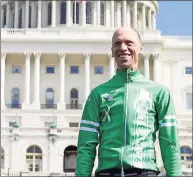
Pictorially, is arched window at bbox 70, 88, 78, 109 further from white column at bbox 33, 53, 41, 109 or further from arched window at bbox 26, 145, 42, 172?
arched window at bbox 26, 145, 42, 172

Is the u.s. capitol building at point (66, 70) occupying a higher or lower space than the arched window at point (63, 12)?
lower

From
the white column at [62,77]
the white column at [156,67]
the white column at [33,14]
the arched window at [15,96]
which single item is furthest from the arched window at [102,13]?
the arched window at [15,96]

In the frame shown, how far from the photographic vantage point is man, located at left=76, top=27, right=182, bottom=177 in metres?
5.07

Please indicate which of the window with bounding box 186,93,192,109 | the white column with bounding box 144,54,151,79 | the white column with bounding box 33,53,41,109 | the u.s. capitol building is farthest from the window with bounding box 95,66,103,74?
the window with bounding box 186,93,192,109

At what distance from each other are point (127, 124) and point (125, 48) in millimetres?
739

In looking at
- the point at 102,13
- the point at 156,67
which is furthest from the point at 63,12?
the point at 156,67

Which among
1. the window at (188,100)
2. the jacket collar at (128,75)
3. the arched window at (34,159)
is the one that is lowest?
the jacket collar at (128,75)

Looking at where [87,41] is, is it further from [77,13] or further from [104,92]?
[104,92]

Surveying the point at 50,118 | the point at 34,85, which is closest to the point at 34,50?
the point at 34,85

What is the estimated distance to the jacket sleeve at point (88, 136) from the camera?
17.0ft

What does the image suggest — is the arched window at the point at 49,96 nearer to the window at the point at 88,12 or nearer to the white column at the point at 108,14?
the window at the point at 88,12

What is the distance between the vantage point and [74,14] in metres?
87.1

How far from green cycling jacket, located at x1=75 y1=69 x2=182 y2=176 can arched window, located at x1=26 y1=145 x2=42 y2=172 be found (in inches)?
1899

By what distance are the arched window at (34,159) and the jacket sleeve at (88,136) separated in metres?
48.2
